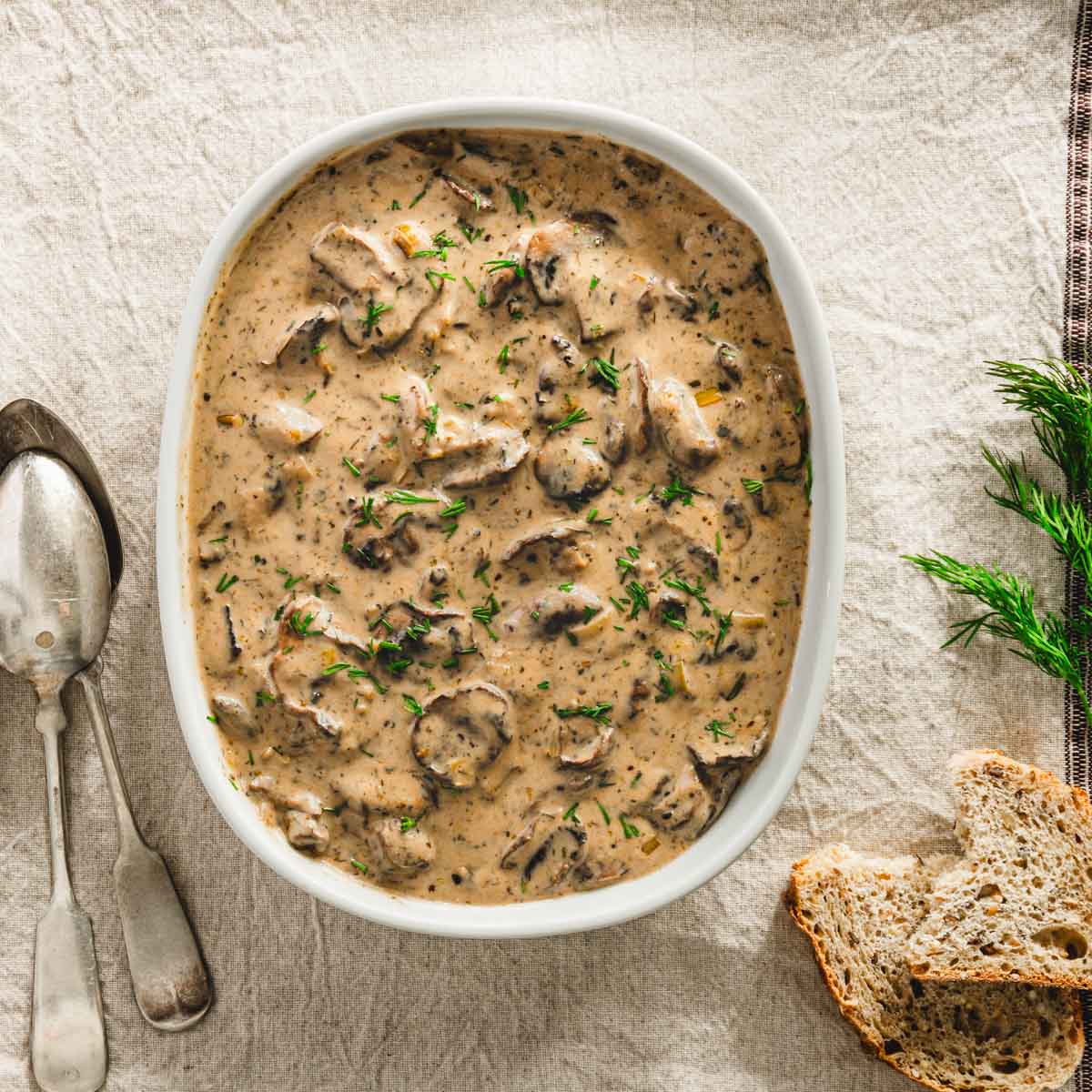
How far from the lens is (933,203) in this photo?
8.04 feet

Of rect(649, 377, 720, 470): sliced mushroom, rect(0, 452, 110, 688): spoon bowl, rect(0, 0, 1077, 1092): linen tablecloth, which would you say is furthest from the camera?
rect(0, 0, 1077, 1092): linen tablecloth

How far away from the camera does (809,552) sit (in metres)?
2.11

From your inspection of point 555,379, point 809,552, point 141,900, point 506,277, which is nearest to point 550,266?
point 506,277

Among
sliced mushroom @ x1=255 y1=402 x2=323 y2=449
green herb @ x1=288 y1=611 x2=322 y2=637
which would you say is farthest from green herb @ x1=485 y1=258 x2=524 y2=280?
green herb @ x1=288 y1=611 x2=322 y2=637

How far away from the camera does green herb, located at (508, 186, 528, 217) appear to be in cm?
211

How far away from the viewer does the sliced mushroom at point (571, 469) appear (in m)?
2.05

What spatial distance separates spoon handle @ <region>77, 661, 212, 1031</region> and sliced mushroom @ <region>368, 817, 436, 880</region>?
1.84ft

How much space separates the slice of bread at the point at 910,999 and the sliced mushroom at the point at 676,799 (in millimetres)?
410

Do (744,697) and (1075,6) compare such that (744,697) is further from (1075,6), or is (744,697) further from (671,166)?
(1075,6)

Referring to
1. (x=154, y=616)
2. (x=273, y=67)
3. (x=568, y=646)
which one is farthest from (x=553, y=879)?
(x=273, y=67)

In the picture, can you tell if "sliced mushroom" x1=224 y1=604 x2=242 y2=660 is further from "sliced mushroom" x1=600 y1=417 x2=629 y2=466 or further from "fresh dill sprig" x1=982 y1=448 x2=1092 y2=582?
"fresh dill sprig" x1=982 y1=448 x2=1092 y2=582

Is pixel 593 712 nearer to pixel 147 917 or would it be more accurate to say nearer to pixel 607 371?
pixel 607 371

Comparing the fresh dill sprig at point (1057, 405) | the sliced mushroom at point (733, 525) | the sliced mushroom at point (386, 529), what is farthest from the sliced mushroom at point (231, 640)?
the fresh dill sprig at point (1057, 405)

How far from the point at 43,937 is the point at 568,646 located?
52.3 inches
